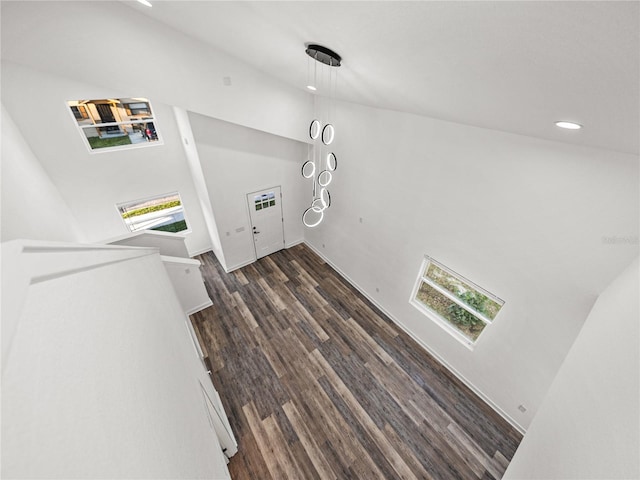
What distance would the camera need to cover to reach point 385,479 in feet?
10.9

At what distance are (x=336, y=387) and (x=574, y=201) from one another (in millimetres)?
3987

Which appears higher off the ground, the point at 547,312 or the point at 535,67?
the point at 535,67

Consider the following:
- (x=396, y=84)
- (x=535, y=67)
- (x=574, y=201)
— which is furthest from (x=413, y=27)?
(x=574, y=201)

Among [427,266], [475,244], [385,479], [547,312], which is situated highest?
[475,244]

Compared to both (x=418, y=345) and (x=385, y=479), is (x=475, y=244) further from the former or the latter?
(x=385, y=479)

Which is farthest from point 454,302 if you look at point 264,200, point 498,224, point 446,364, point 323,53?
point 264,200

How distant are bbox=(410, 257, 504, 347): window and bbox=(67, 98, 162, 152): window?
19.6ft

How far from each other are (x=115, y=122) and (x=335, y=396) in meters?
6.32

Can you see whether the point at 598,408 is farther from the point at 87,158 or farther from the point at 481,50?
the point at 87,158

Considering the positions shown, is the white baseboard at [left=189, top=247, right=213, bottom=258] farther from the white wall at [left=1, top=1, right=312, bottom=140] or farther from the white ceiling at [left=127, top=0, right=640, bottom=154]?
the white ceiling at [left=127, top=0, right=640, bottom=154]

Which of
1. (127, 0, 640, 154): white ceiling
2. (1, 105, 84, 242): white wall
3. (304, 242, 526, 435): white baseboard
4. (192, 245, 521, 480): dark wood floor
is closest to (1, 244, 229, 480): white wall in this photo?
(1, 105, 84, 242): white wall

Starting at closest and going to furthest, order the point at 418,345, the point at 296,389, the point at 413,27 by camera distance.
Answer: the point at 413,27
the point at 296,389
the point at 418,345

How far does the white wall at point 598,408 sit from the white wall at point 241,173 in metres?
5.60

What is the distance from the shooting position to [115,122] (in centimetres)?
489
